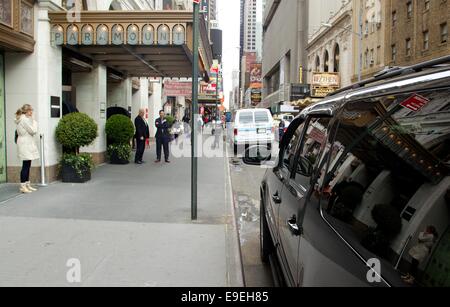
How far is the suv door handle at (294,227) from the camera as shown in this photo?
2.63 meters

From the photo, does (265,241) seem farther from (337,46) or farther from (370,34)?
(337,46)

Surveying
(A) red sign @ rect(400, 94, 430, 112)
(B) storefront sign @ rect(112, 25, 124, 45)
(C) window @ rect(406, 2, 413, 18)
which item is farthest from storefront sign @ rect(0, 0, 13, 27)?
(C) window @ rect(406, 2, 413, 18)

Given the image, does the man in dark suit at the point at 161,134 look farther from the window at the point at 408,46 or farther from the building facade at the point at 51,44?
the window at the point at 408,46

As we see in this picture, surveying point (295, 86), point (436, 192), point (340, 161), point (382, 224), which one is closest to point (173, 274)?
point (340, 161)

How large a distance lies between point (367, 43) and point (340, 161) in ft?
157

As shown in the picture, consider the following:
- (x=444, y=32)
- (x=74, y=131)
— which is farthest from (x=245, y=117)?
(x=444, y=32)

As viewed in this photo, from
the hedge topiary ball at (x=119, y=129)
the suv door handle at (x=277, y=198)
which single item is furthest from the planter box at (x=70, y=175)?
the suv door handle at (x=277, y=198)

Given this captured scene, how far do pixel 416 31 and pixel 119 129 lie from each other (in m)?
31.9

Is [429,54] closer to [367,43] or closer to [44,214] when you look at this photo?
[367,43]

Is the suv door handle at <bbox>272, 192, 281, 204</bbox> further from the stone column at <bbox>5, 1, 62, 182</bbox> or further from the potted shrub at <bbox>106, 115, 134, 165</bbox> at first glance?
the potted shrub at <bbox>106, 115, 134, 165</bbox>

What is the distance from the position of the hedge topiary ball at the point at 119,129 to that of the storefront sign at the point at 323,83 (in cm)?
4258

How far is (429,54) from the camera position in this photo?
3512 centimetres

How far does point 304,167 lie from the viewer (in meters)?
3.28

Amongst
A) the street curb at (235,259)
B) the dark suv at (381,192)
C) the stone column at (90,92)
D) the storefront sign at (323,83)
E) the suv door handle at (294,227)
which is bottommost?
the street curb at (235,259)
